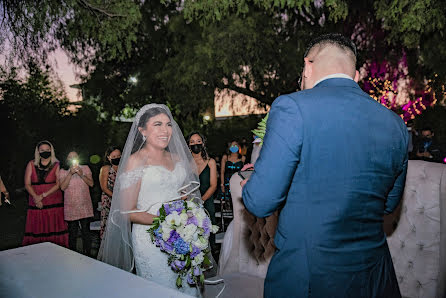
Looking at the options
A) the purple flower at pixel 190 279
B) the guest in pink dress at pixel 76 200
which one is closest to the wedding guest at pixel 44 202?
the guest in pink dress at pixel 76 200

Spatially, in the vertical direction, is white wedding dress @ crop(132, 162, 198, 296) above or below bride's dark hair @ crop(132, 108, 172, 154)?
below

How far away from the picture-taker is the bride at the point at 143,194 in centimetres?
363

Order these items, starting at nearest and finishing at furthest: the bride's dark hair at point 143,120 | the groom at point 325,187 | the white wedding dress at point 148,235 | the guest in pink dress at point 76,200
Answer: the groom at point 325,187
the white wedding dress at point 148,235
the bride's dark hair at point 143,120
the guest in pink dress at point 76,200

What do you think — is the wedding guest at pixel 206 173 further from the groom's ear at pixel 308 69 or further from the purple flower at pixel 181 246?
the groom's ear at pixel 308 69

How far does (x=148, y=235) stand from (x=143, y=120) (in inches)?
42.6

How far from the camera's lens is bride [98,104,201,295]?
11.9 feet

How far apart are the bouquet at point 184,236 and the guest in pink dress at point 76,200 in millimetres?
4314

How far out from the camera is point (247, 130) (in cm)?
2217

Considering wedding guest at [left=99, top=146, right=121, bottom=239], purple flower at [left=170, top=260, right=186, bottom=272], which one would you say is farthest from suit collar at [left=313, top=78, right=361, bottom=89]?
wedding guest at [left=99, top=146, right=121, bottom=239]

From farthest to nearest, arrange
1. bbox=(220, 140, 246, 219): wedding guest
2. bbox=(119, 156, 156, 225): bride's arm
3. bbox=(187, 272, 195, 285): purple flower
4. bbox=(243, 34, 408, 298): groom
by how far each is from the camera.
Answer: bbox=(220, 140, 246, 219): wedding guest → bbox=(119, 156, 156, 225): bride's arm → bbox=(187, 272, 195, 285): purple flower → bbox=(243, 34, 408, 298): groom

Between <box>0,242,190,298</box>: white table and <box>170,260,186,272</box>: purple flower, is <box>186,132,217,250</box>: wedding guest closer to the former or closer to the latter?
<box>170,260,186,272</box>: purple flower

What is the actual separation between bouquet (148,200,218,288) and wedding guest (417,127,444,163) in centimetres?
785

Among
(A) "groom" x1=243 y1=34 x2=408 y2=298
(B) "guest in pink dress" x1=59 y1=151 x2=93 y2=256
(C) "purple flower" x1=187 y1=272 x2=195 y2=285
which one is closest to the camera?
(A) "groom" x1=243 y1=34 x2=408 y2=298

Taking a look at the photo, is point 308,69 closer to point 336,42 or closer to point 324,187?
point 336,42
